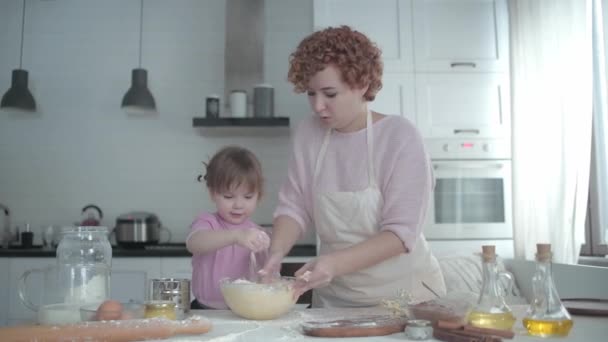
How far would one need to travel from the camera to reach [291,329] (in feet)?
3.60

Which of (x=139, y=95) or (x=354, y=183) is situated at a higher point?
(x=139, y=95)

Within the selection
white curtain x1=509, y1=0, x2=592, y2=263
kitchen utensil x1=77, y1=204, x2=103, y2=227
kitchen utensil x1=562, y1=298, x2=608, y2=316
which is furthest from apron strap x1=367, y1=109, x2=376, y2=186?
kitchen utensil x1=77, y1=204, x2=103, y2=227

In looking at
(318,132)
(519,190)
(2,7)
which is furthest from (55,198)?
(519,190)

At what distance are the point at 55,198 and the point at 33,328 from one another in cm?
297

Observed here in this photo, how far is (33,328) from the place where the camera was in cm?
99

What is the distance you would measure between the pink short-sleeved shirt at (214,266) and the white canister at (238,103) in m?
1.69

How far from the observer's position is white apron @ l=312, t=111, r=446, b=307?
1550 millimetres

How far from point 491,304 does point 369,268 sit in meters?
0.54

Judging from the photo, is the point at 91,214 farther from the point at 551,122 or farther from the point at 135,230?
the point at 551,122

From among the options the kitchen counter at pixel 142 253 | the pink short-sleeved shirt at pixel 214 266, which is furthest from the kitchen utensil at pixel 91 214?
the pink short-sleeved shirt at pixel 214 266

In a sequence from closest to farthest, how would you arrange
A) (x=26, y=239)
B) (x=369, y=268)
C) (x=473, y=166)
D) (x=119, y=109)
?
(x=369, y=268) < (x=473, y=166) < (x=26, y=239) < (x=119, y=109)

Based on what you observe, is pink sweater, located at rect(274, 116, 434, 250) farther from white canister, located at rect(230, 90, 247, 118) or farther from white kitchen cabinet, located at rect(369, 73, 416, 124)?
white canister, located at rect(230, 90, 247, 118)

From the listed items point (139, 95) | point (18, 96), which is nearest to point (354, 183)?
point (139, 95)

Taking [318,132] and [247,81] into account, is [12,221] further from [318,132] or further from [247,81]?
[318,132]
